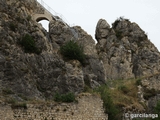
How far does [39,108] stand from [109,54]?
33020 millimetres

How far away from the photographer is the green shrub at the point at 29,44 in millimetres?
34156

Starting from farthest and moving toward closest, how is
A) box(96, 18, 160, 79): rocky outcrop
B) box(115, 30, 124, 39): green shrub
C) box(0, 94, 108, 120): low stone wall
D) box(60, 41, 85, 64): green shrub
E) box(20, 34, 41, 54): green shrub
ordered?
box(115, 30, 124, 39): green shrub
box(96, 18, 160, 79): rocky outcrop
box(60, 41, 85, 64): green shrub
box(20, 34, 41, 54): green shrub
box(0, 94, 108, 120): low stone wall

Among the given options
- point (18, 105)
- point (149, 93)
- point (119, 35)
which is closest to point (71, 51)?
point (149, 93)

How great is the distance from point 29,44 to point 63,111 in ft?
52.8

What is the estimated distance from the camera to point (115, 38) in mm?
52469

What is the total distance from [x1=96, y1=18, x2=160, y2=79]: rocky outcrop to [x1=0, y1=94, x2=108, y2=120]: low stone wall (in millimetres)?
27572

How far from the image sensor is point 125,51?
50625 mm

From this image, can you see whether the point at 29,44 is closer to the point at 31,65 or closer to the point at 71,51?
the point at 31,65

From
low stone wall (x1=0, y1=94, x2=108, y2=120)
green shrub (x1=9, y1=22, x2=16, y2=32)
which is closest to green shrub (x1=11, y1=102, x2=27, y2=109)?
low stone wall (x1=0, y1=94, x2=108, y2=120)

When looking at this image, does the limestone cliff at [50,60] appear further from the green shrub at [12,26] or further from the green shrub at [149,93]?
the green shrub at [149,93]

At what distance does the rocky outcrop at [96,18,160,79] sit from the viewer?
162ft

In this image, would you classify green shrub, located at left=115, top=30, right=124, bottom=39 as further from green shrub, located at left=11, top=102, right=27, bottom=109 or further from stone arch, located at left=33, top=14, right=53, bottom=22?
green shrub, located at left=11, top=102, right=27, bottom=109

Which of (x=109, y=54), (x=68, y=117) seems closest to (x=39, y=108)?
(x=68, y=117)

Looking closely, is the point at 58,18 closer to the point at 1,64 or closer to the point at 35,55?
the point at 35,55
